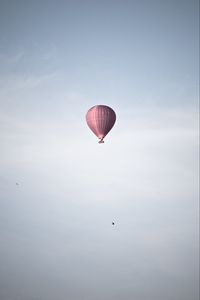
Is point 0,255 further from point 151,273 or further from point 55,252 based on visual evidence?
point 151,273

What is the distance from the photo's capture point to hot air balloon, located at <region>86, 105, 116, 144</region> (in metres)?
51.9

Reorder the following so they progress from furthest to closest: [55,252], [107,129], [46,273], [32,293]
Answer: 1. [55,252]
2. [46,273]
3. [32,293]
4. [107,129]

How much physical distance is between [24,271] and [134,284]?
88.7 meters

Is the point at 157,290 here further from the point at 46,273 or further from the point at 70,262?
the point at 46,273

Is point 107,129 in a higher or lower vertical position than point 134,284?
higher

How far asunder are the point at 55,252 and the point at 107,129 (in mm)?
173371

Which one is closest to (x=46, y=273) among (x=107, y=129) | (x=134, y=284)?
(x=134, y=284)

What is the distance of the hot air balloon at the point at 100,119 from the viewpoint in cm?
5194

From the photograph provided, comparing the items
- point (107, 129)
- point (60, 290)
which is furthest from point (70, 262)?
point (107, 129)

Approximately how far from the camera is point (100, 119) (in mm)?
51969

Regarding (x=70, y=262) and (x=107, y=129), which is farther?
(x=70, y=262)

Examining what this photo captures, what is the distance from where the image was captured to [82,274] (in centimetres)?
18200

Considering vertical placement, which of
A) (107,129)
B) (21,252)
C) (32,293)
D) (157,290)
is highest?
(107,129)

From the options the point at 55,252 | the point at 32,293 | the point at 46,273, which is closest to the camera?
the point at 32,293
